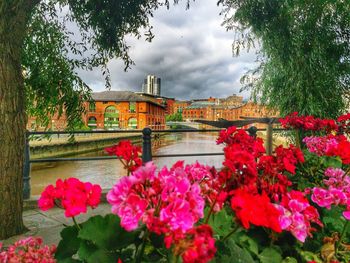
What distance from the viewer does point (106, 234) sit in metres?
0.81

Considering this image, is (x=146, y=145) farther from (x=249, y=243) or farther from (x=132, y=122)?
(x=132, y=122)

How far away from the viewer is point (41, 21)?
3867 millimetres

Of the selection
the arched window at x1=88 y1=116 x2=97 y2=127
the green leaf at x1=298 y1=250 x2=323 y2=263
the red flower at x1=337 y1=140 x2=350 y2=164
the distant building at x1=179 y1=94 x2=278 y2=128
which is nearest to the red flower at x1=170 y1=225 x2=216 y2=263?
the green leaf at x1=298 y1=250 x2=323 y2=263

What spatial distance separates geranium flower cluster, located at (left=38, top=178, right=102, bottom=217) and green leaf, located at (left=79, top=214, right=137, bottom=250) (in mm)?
87

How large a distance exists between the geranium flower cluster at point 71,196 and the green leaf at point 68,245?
0.15 m

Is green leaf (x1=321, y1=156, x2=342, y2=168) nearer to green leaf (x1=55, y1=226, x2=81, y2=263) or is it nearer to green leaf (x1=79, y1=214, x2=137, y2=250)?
green leaf (x1=79, y1=214, x2=137, y2=250)

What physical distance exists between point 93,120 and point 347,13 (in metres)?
68.4

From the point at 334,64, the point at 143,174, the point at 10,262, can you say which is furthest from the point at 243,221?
the point at 334,64

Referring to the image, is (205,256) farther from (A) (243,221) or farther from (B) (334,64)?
(B) (334,64)

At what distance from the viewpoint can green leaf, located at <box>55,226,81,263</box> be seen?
862 mm

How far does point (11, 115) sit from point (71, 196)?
6.83ft

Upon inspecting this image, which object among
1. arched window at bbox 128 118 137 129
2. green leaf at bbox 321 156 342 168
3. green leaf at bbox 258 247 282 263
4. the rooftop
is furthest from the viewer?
arched window at bbox 128 118 137 129

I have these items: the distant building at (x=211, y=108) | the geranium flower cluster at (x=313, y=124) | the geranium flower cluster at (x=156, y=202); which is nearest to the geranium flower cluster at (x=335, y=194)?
the geranium flower cluster at (x=156, y=202)

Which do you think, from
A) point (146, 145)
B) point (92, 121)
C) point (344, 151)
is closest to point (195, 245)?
point (344, 151)
